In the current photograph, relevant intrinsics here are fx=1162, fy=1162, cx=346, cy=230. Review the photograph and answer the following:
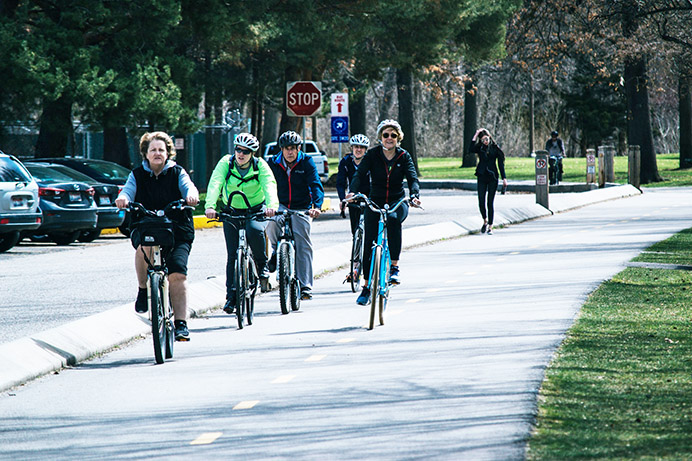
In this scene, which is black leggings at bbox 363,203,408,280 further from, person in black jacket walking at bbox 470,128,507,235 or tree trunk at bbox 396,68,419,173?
tree trunk at bbox 396,68,419,173

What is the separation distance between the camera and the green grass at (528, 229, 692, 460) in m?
5.91

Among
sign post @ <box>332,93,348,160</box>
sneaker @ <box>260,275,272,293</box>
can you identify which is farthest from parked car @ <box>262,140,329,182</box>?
sneaker @ <box>260,275,272,293</box>

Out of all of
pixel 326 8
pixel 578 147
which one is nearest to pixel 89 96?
pixel 326 8

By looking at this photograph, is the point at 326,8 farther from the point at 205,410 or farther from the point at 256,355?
the point at 205,410

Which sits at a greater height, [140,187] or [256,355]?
[140,187]

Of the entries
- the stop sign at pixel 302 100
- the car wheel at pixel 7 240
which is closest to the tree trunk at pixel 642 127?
the stop sign at pixel 302 100

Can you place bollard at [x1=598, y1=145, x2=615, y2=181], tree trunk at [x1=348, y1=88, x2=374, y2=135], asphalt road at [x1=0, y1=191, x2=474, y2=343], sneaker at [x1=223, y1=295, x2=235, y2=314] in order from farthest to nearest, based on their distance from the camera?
tree trunk at [x1=348, y1=88, x2=374, y2=135], bollard at [x1=598, y1=145, x2=615, y2=181], asphalt road at [x1=0, y1=191, x2=474, y2=343], sneaker at [x1=223, y1=295, x2=235, y2=314]

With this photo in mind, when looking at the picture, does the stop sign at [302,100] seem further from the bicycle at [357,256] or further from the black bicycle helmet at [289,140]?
the black bicycle helmet at [289,140]

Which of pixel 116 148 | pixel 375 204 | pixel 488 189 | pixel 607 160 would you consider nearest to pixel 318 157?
pixel 607 160

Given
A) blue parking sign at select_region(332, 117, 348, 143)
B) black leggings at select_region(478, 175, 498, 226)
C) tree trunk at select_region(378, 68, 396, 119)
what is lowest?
black leggings at select_region(478, 175, 498, 226)

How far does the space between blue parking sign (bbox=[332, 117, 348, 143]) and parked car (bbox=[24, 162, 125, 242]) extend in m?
9.76

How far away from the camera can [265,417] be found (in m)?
6.89

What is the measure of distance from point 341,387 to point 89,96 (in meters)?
19.2

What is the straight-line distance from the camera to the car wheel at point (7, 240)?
19297 mm
